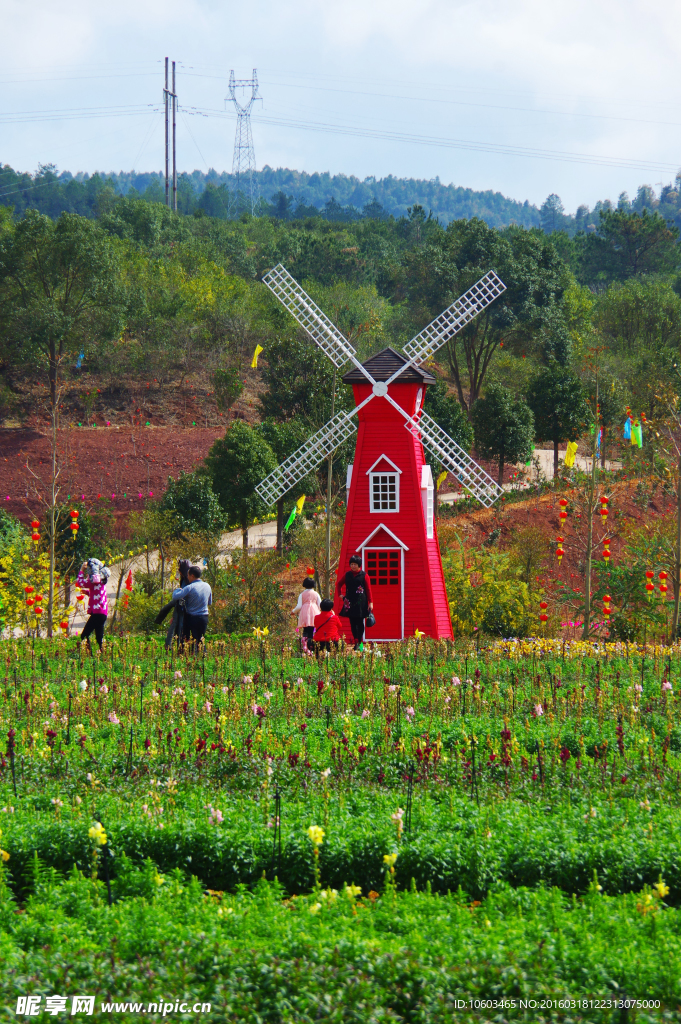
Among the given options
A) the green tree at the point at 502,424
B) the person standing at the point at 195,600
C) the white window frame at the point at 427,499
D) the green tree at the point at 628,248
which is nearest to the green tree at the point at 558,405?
the green tree at the point at 502,424

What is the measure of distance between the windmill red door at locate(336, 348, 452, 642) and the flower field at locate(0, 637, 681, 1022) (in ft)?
19.6

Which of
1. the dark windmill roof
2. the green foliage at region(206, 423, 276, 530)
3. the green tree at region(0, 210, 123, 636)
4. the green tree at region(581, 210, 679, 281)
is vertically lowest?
the green foliage at region(206, 423, 276, 530)

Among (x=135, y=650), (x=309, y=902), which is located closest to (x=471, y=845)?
(x=309, y=902)

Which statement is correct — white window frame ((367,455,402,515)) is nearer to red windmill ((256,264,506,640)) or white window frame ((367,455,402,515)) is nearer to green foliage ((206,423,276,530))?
red windmill ((256,264,506,640))

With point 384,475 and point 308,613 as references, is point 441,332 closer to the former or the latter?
point 384,475

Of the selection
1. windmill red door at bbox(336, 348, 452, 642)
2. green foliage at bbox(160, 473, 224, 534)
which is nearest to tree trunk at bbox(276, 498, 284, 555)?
green foliage at bbox(160, 473, 224, 534)

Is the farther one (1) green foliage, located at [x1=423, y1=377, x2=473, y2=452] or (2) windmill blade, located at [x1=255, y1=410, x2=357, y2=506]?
(1) green foliage, located at [x1=423, y1=377, x2=473, y2=452]

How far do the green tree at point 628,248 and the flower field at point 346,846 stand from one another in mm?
69267

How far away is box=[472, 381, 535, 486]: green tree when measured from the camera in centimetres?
3253

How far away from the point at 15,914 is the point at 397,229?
86642 mm

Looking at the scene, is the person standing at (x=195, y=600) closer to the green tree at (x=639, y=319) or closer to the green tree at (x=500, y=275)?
the green tree at (x=500, y=275)

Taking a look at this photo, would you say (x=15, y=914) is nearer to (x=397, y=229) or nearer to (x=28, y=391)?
(x=28, y=391)

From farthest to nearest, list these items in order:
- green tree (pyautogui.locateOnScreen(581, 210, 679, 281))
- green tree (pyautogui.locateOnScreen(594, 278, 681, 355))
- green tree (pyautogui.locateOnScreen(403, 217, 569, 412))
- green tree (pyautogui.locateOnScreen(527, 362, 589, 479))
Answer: green tree (pyautogui.locateOnScreen(581, 210, 679, 281)) < green tree (pyautogui.locateOnScreen(594, 278, 681, 355)) < green tree (pyautogui.locateOnScreen(403, 217, 569, 412)) < green tree (pyautogui.locateOnScreen(527, 362, 589, 479))

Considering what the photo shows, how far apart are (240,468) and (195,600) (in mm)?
14586
